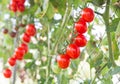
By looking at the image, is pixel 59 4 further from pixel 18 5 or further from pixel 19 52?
pixel 19 52

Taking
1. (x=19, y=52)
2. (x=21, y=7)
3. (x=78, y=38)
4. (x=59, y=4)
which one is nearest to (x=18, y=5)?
(x=21, y=7)

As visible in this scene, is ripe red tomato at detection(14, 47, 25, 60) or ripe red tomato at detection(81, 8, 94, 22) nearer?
ripe red tomato at detection(81, 8, 94, 22)

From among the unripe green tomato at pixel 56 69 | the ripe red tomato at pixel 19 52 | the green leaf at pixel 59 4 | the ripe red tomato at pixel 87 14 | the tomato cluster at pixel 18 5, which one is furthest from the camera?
the ripe red tomato at pixel 19 52

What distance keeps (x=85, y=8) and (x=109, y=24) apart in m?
0.08

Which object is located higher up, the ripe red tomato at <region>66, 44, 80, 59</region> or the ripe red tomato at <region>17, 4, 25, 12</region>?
the ripe red tomato at <region>17, 4, 25, 12</region>

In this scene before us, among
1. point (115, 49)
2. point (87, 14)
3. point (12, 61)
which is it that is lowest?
point (12, 61)

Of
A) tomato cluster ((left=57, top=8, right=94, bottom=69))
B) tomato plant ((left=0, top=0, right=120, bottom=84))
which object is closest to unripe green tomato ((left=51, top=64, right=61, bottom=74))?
tomato plant ((left=0, top=0, right=120, bottom=84))

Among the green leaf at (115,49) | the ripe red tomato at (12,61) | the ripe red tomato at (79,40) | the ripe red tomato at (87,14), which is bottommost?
the ripe red tomato at (12,61)

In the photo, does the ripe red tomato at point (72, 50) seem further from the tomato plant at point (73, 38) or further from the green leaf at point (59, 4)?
the green leaf at point (59, 4)

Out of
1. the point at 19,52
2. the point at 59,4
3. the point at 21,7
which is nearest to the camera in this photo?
the point at 59,4

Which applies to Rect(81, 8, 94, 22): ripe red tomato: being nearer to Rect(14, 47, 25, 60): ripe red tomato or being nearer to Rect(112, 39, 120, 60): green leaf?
Rect(112, 39, 120, 60): green leaf

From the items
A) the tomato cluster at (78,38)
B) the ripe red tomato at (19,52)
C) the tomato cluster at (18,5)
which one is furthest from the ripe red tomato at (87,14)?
the ripe red tomato at (19,52)

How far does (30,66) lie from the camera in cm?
156

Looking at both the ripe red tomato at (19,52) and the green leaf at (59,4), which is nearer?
the green leaf at (59,4)
